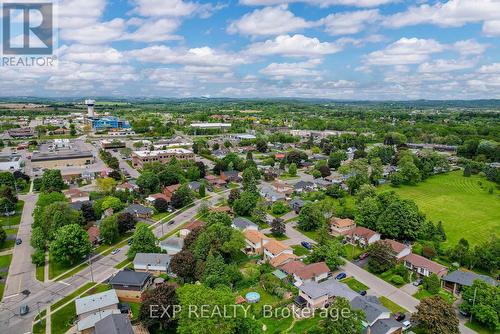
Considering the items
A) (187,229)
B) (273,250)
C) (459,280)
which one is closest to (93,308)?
(187,229)

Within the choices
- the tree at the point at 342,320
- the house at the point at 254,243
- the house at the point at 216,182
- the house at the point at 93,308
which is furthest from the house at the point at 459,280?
the house at the point at 216,182

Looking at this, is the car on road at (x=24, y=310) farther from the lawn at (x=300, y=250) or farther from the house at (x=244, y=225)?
the lawn at (x=300, y=250)

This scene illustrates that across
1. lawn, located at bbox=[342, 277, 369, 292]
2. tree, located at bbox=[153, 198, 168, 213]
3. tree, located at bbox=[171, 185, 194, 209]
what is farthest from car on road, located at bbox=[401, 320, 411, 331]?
tree, located at bbox=[153, 198, 168, 213]

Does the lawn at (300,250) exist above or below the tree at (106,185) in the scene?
below

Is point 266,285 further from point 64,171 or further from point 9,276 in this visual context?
point 64,171

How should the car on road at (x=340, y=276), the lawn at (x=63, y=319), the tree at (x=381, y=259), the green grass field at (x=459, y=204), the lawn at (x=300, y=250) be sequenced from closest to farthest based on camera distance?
the lawn at (x=63, y=319)
the car on road at (x=340, y=276)
the tree at (x=381, y=259)
the lawn at (x=300, y=250)
the green grass field at (x=459, y=204)

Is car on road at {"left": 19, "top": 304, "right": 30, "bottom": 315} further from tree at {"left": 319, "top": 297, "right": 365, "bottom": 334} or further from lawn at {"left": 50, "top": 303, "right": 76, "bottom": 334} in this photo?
tree at {"left": 319, "top": 297, "right": 365, "bottom": 334}

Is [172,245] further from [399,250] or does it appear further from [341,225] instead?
[399,250]
